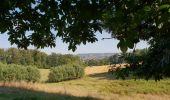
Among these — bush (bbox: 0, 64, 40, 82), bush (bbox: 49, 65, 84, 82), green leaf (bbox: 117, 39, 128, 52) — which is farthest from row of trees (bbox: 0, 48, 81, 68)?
green leaf (bbox: 117, 39, 128, 52)

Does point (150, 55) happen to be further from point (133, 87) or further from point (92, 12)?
point (133, 87)

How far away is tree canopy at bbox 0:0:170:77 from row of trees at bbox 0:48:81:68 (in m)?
62.5

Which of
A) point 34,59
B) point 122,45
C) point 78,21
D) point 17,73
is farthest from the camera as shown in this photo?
point 34,59

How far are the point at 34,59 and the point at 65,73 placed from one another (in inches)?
877

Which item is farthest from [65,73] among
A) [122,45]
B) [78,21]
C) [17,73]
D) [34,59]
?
[122,45]

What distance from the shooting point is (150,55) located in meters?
15.7

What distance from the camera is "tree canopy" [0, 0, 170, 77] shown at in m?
4.50

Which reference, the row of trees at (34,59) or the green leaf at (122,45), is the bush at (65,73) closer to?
the row of trees at (34,59)

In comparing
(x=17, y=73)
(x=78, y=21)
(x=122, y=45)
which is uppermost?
(x=78, y=21)

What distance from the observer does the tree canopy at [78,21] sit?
14.8 ft

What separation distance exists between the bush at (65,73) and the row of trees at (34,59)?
15.4 meters

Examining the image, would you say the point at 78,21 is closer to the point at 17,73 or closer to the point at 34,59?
the point at 17,73

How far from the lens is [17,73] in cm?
4797

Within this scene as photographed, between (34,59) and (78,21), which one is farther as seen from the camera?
(34,59)
